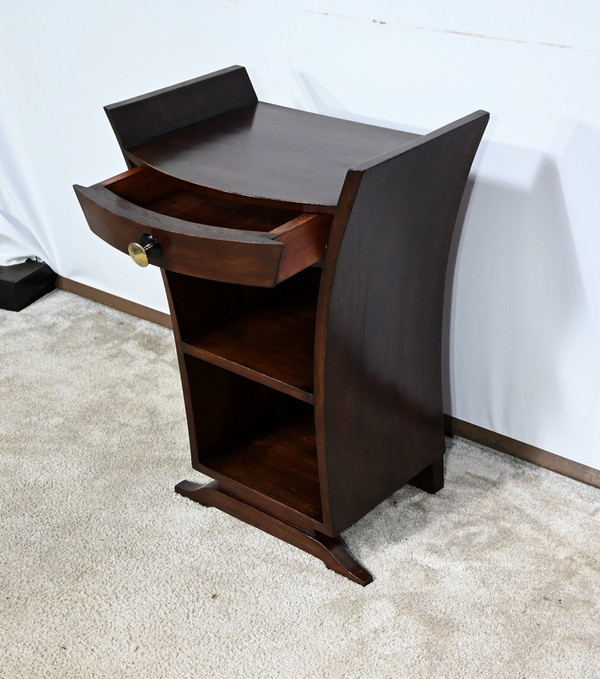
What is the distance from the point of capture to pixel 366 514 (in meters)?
1.51

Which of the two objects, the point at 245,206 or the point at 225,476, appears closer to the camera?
the point at 245,206

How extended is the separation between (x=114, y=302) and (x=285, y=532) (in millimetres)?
920

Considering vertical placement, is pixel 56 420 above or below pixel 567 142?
below

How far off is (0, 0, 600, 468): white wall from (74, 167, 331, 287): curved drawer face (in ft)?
1.23

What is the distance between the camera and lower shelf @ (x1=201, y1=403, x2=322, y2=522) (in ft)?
4.82

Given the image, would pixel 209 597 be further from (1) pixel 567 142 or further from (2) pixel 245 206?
(1) pixel 567 142

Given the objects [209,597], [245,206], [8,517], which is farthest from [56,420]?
[245,206]

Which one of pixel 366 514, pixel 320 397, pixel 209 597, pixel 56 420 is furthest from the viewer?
pixel 56 420

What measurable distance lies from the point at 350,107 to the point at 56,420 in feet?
2.67

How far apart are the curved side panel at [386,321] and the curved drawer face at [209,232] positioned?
0.05 meters

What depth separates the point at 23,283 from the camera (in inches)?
85.8

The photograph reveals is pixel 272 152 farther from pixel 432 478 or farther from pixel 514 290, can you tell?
pixel 432 478

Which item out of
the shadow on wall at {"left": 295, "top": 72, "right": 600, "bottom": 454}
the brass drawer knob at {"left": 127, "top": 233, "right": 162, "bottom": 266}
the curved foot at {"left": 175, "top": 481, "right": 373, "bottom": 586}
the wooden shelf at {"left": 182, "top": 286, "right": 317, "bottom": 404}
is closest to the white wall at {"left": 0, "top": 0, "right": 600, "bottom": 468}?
the shadow on wall at {"left": 295, "top": 72, "right": 600, "bottom": 454}

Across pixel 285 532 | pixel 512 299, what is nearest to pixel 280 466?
pixel 285 532
